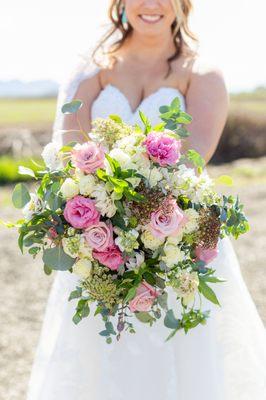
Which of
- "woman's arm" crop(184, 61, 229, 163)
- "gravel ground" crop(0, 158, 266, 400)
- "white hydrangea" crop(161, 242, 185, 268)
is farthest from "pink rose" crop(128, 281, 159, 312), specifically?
"gravel ground" crop(0, 158, 266, 400)

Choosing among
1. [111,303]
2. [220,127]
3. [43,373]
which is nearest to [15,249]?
[43,373]

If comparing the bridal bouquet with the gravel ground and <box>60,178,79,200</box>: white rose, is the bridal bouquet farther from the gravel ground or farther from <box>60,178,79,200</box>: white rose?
the gravel ground

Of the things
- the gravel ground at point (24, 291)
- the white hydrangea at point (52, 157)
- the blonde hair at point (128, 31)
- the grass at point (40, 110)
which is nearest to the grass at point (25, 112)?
the grass at point (40, 110)

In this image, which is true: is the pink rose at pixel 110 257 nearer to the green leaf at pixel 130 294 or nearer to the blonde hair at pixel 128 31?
the green leaf at pixel 130 294

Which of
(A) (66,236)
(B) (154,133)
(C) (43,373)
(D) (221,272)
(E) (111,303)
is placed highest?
(B) (154,133)

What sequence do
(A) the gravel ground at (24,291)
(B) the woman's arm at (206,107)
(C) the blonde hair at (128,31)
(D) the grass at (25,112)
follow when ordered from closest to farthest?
(B) the woman's arm at (206,107), (C) the blonde hair at (128,31), (A) the gravel ground at (24,291), (D) the grass at (25,112)

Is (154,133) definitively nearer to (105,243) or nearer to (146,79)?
(105,243)

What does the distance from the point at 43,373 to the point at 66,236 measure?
5.32 feet

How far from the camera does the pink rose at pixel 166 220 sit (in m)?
2.70

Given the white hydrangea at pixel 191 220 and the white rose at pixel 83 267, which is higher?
the white hydrangea at pixel 191 220

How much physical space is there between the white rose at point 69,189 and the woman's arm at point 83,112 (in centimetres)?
100

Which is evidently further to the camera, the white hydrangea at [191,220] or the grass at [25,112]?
the grass at [25,112]

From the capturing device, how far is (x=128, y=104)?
385 centimetres

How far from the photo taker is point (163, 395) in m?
3.97
